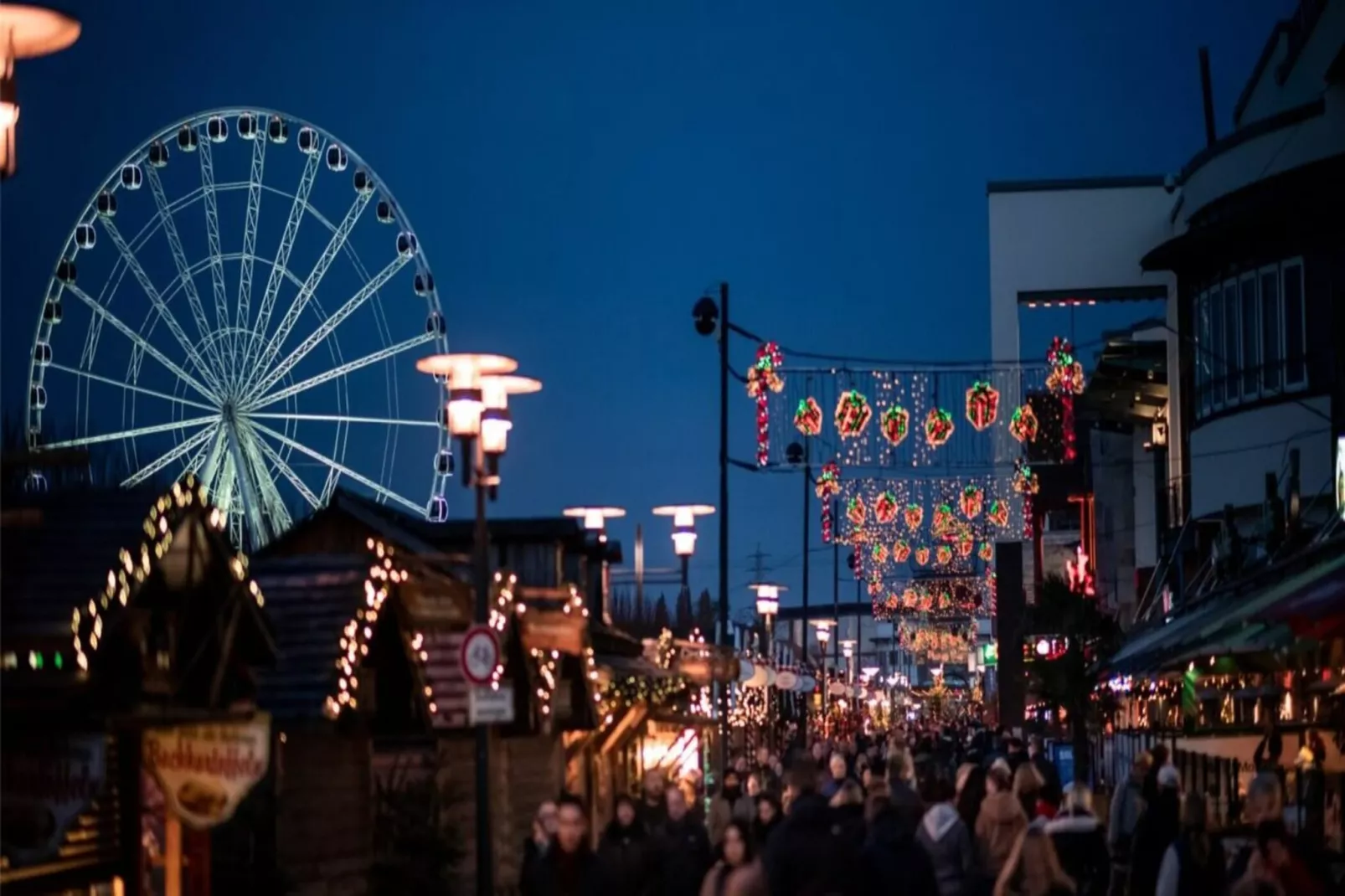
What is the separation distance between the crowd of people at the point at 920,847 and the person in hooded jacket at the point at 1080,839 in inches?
0.6

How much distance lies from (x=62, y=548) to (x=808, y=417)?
87.6ft

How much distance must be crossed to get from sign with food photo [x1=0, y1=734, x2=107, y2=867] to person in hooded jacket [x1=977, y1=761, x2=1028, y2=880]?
7.60 meters

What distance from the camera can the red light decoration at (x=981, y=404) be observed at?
122 feet

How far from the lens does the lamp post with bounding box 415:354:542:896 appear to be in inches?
739

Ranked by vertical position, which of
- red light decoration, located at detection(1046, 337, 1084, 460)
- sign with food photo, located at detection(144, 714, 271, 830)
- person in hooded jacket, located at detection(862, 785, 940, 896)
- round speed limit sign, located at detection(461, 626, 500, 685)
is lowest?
person in hooded jacket, located at detection(862, 785, 940, 896)

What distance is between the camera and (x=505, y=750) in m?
26.1

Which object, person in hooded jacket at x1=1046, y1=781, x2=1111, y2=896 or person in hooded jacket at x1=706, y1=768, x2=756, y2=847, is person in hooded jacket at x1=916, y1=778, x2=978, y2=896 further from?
person in hooded jacket at x1=1046, y1=781, x2=1111, y2=896

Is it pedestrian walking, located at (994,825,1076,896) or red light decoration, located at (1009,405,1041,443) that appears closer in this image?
pedestrian walking, located at (994,825,1076,896)

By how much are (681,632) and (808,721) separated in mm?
18794

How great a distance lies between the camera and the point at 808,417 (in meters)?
37.8

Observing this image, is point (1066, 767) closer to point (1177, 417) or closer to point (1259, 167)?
point (1177, 417)

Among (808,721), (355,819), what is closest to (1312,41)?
(355,819)

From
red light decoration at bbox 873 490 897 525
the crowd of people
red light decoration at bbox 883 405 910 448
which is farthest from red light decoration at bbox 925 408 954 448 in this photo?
the crowd of people

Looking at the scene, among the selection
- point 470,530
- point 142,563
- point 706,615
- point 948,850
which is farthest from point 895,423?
point 706,615
